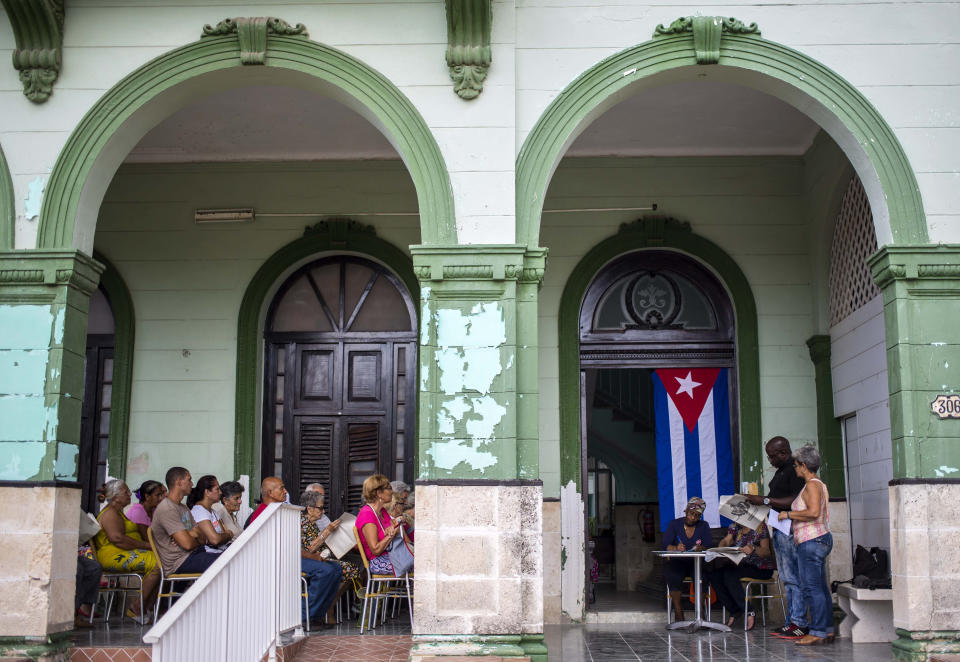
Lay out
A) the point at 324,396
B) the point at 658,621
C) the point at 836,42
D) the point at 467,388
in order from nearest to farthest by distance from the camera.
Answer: the point at 467,388, the point at 836,42, the point at 658,621, the point at 324,396

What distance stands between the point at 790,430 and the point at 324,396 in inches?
168

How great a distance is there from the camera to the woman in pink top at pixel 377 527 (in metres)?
7.57

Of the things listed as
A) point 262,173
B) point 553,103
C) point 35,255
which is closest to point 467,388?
point 553,103

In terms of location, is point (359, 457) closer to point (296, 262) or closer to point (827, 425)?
point (296, 262)

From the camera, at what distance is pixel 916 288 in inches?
259

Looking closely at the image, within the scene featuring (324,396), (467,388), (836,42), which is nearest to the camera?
(467,388)

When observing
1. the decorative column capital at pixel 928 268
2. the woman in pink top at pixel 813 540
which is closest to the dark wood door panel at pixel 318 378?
the woman in pink top at pixel 813 540

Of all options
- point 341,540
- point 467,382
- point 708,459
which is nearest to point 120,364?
point 341,540

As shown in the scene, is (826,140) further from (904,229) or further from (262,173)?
(262,173)

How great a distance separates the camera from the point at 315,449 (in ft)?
30.9

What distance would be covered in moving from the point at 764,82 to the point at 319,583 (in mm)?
4779

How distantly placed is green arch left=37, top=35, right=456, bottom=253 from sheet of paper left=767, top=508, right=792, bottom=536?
319 centimetres

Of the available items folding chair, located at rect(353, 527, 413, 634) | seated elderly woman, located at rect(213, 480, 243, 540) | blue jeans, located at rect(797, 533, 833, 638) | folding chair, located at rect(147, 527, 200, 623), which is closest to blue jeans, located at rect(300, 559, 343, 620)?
folding chair, located at rect(353, 527, 413, 634)

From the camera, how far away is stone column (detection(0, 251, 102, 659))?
6.17 meters
